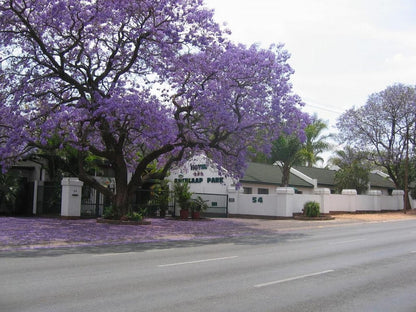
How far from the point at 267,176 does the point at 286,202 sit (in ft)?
28.1

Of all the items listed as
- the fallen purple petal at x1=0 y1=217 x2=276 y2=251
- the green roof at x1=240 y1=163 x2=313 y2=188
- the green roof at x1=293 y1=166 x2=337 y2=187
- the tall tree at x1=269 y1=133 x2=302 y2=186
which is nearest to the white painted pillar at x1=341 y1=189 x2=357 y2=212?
the green roof at x1=240 y1=163 x2=313 y2=188

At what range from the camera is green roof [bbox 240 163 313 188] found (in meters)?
37.1

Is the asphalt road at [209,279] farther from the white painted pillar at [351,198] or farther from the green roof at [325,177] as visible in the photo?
the green roof at [325,177]

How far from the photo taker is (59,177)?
91.4 ft

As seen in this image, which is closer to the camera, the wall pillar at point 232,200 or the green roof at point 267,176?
the wall pillar at point 232,200

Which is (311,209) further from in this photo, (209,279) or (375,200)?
(209,279)

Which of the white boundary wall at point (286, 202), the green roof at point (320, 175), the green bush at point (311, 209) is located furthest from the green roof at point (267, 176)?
the green bush at point (311, 209)

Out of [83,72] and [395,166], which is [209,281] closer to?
[83,72]

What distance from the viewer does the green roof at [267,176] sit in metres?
37.1

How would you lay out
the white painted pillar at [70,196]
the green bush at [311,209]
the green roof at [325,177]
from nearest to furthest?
the white painted pillar at [70,196] < the green bush at [311,209] < the green roof at [325,177]

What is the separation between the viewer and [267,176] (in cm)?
3956

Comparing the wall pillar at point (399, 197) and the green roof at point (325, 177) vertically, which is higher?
the green roof at point (325, 177)

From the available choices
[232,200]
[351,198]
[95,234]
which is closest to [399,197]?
[351,198]

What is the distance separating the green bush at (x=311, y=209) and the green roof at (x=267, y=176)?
222 inches
